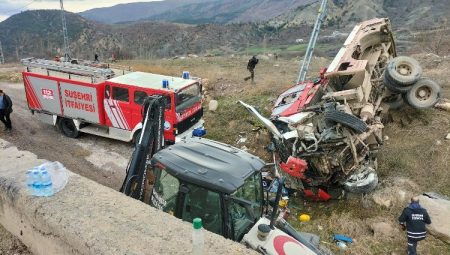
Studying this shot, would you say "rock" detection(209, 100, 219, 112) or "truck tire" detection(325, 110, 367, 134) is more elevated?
"truck tire" detection(325, 110, 367, 134)

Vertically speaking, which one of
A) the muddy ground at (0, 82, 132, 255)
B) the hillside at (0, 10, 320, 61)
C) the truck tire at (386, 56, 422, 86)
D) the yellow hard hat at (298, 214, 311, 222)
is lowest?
the hillside at (0, 10, 320, 61)

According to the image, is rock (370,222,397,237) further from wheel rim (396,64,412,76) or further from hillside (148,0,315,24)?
hillside (148,0,315,24)

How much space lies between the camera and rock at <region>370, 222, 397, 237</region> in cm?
712

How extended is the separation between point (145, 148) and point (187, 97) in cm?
465

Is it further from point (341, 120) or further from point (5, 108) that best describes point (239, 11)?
point (341, 120)

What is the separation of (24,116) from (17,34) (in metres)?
80.3

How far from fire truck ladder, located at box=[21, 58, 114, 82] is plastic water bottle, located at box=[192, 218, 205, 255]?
29.6 feet

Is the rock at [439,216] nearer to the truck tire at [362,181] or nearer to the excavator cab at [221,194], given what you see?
the truck tire at [362,181]

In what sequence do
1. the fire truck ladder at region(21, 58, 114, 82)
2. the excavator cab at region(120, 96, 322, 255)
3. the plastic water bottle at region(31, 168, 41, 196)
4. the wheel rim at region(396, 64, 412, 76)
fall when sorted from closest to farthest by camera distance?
the plastic water bottle at region(31, 168, 41, 196), the excavator cab at region(120, 96, 322, 255), the wheel rim at region(396, 64, 412, 76), the fire truck ladder at region(21, 58, 114, 82)

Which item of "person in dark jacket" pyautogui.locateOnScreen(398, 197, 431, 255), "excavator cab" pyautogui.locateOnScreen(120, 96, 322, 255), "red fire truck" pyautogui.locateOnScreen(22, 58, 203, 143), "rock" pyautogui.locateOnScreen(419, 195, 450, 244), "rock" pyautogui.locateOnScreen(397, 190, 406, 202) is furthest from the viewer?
"red fire truck" pyautogui.locateOnScreen(22, 58, 203, 143)

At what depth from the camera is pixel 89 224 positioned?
3785 mm

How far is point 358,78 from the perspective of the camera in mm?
9258

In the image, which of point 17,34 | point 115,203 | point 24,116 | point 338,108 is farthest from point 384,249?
point 17,34

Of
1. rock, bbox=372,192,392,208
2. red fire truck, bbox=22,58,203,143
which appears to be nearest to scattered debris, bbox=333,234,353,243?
rock, bbox=372,192,392,208
